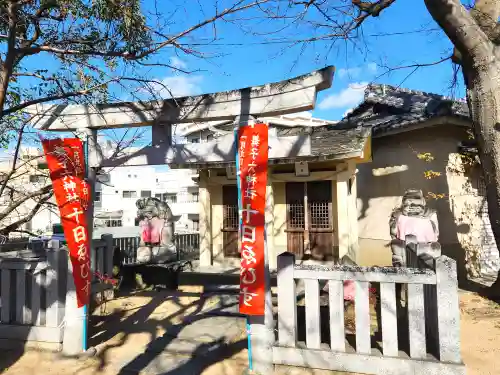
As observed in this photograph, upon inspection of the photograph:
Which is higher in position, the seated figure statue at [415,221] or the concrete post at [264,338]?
the seated figure statue at [415,221]

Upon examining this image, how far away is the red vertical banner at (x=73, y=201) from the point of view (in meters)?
4.85

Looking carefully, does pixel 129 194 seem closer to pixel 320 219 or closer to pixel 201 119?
pixel 320 219

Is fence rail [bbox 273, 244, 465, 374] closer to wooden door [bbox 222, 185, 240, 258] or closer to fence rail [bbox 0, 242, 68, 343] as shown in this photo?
fence rail [bbox 0, 242, 68, 343]

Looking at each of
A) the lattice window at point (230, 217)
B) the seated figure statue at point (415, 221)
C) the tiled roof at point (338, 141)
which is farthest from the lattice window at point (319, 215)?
the seated figure statue at point (415, 221)

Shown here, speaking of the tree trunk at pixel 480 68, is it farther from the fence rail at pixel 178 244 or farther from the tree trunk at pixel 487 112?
the fence rail at pixel 178 244

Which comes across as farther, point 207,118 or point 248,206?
point 207,118

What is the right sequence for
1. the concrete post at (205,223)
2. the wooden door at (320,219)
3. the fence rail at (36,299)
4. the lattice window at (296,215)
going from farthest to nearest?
the concrete post at (205,223) → the lattice window at (296,215) → the wooden door at (320,219) → the fence rail at (36,299)

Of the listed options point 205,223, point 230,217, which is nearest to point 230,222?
point 230,217

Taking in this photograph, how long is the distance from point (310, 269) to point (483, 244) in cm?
823

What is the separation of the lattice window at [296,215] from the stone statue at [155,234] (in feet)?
11.8

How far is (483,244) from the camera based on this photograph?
33.4ft

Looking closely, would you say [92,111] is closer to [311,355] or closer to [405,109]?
Answer: [311,355]

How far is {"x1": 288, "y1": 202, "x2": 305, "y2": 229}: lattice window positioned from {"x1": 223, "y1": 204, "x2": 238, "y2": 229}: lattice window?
67.6 inches

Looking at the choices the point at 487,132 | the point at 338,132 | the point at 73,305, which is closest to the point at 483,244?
the point at 338,132
